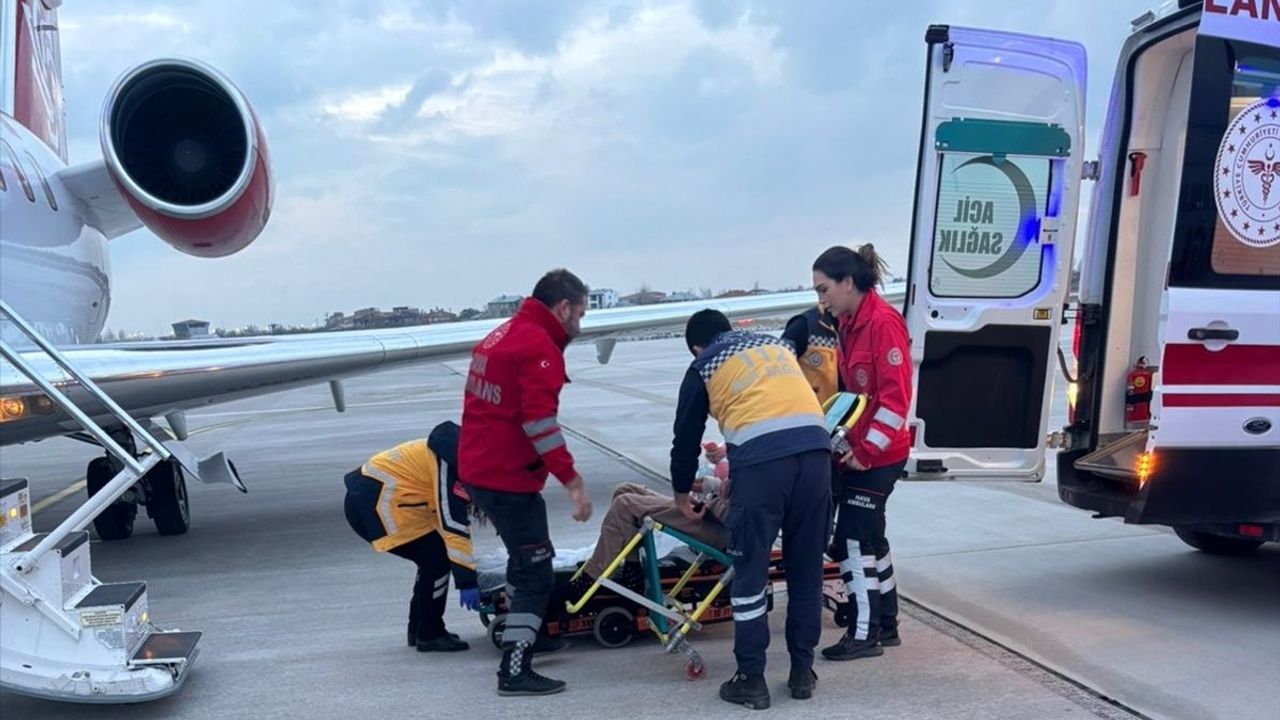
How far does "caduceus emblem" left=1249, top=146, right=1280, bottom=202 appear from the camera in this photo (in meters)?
5.22

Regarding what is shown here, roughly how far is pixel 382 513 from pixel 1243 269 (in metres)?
4.63

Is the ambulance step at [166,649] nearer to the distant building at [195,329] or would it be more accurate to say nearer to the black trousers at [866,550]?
the black trousers at [866,550]

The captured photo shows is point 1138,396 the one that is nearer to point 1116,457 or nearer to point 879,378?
point 1116,457

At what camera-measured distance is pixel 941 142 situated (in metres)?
5.74

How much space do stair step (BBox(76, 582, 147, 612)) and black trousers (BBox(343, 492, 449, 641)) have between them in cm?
103

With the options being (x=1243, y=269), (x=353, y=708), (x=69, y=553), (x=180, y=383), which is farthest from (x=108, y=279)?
(x=1243, y=269)

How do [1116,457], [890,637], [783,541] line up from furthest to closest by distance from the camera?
[1116,457] < [890,637] < [783,541]

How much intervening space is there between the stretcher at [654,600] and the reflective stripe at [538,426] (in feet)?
2.52

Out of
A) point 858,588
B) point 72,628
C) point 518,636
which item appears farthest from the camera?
point 858,588

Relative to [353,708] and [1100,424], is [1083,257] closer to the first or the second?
[1100,424]

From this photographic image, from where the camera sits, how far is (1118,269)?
616cm

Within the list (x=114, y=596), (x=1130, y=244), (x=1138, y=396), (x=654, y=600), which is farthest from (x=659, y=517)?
(x=1130, y=244)

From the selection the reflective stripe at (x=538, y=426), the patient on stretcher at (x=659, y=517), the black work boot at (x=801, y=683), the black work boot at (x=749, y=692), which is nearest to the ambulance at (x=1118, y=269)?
the patient on stretcher at (x=659, y=517)

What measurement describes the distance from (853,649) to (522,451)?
6.26 ft
